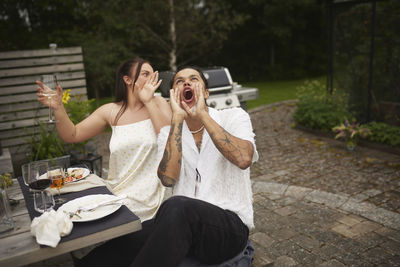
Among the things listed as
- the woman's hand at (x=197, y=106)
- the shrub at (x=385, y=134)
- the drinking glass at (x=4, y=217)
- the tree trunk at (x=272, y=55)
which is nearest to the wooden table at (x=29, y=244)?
the drinking glass at (x=4, y=217)

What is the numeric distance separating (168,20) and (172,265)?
1049 centimetres

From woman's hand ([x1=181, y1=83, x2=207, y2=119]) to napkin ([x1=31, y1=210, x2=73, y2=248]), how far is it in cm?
97

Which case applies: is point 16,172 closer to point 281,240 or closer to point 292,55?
point 281,240

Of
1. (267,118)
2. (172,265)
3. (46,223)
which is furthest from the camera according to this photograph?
(267,118)

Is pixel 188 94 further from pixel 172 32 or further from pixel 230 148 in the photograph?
pixel 172 32

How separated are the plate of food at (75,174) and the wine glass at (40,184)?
9.5 inches

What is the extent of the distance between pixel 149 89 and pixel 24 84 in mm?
3928

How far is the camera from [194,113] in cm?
211

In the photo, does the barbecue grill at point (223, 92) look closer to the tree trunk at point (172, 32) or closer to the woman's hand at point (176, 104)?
the woman's hand at point (176, 104)

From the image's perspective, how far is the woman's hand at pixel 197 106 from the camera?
2037mm

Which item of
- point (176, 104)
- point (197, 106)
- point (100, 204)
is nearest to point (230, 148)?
point (197, 106)

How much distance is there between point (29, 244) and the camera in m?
1.41

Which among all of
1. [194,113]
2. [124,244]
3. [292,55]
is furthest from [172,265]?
[292,55]

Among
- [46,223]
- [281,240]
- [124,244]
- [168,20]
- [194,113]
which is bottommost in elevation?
[281,240]
